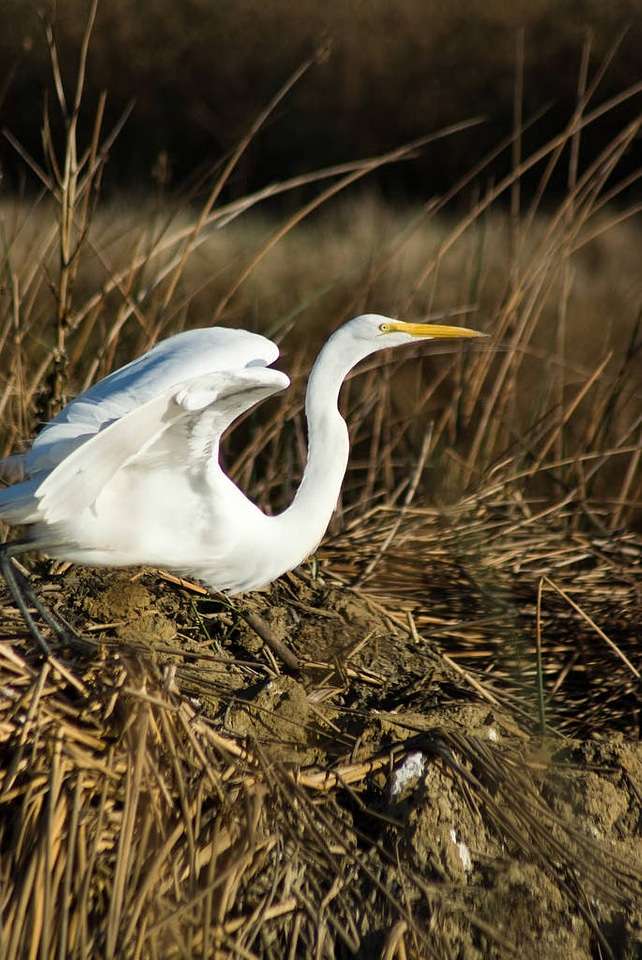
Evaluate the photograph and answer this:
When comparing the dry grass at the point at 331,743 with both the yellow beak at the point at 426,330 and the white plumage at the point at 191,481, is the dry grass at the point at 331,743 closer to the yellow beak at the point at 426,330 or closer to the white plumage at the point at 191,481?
the white plumage at the point at 191,481

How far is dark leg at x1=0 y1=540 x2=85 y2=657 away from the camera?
167 centimetres

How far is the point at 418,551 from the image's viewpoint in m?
2.50

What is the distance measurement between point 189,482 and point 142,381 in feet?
0.69

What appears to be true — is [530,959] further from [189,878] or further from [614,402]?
[614,402]

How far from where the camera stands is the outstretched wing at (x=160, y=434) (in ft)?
4.81

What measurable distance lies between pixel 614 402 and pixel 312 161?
6.32m

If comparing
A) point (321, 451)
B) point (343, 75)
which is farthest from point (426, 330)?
point (343, 75)

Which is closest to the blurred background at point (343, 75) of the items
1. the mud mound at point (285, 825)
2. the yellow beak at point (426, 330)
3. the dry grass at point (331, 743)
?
the dry grass at point (331, 743)

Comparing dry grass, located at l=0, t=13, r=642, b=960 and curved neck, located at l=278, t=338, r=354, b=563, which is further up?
curved neck, located at l=278, t=338, r=354, b=563

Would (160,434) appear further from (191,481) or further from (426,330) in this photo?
(426,330)

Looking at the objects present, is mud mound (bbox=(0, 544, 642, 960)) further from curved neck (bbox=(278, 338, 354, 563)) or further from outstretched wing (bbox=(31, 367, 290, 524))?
curved neck (bbox=(278, 338, 354, 563))

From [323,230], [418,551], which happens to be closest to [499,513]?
[418,551]

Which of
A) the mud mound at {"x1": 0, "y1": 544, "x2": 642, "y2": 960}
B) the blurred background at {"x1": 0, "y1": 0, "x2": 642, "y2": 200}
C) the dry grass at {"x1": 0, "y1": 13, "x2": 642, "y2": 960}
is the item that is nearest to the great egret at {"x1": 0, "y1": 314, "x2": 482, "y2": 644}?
the dry grass at {"x1": 0, "y1": 13, "x2": 642, "y2": 960}

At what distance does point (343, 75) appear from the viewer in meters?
8.88
